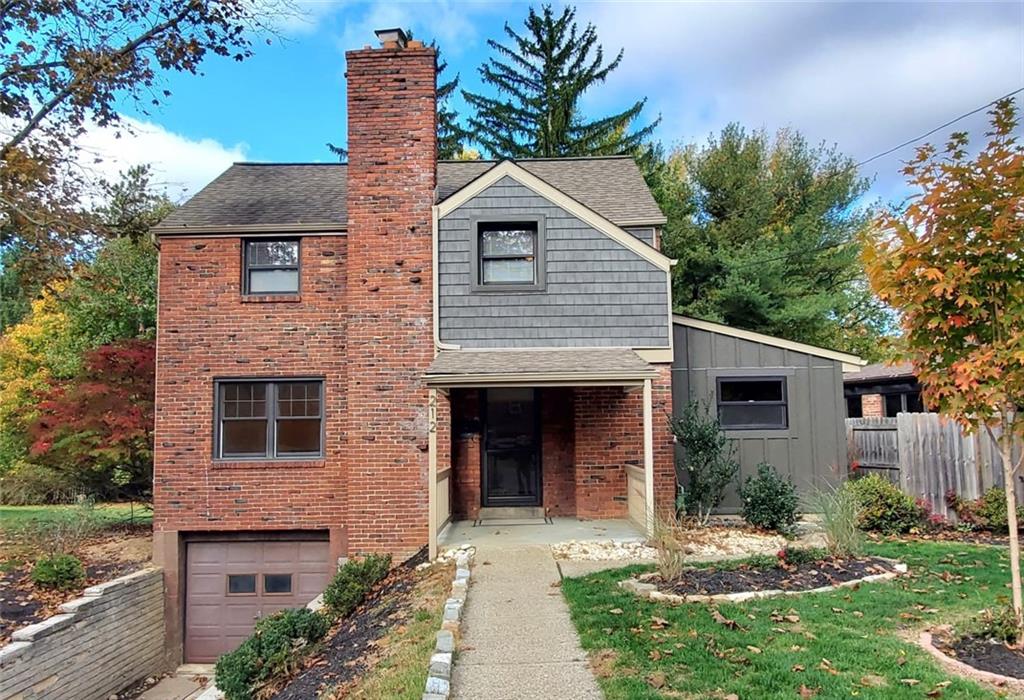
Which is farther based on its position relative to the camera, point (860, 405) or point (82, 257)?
point (860, 405)

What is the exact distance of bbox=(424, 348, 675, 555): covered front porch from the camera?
10.4 m

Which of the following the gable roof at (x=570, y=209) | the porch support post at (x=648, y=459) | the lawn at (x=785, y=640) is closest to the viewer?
the lawn at (x=785, y=640)

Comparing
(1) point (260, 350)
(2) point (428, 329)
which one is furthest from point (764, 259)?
(1) point (260, 350)

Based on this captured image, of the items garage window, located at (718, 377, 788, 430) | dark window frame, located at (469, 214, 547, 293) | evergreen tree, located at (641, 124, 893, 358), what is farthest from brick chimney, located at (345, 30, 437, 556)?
evergreen tree, located at (641, 124, 893, 358)

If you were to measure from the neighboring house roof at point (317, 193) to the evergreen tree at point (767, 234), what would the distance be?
Result: 910cm

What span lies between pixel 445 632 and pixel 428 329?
5.80 metres

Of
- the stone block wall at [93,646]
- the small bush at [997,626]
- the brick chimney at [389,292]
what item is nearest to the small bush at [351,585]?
the brick chimney at [389,292]

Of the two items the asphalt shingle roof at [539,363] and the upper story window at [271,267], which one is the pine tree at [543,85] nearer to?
the upper story window at [271,267]

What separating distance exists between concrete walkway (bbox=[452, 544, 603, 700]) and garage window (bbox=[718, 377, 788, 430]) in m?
5.06

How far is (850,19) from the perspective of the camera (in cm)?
1208

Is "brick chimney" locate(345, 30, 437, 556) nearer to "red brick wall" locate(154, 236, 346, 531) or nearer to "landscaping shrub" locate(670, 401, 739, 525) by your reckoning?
"red brick wall" locate(154, 236, 346, 531)

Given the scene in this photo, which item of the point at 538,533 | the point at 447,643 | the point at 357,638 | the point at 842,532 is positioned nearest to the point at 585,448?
the point at 538,533

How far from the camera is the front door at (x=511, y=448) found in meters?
11.5

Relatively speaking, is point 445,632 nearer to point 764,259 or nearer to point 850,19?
point 850,19
